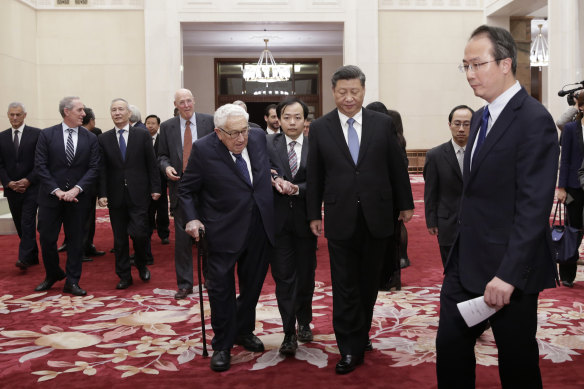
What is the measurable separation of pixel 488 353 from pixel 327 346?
3.16ft

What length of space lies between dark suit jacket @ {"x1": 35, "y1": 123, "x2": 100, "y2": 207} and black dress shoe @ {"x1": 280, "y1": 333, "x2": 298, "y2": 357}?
2.65 m

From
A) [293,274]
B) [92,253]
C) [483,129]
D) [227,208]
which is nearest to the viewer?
[483,129]

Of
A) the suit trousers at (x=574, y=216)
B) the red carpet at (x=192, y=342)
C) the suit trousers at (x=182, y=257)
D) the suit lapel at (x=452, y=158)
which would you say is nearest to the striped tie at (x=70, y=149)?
the suit trousers at (x=182, y=257)

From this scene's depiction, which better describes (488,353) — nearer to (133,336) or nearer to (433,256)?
(133,336)

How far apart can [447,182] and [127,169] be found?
9.98 feet

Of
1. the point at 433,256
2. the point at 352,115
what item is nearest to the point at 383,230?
the point at 352,115

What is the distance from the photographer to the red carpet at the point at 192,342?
346 cm

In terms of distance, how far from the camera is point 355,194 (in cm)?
358

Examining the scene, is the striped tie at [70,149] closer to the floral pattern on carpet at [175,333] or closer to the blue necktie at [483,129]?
the floral pattern on carpet at [175,333]

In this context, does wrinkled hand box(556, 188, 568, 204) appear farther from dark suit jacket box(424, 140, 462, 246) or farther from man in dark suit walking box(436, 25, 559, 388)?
man in dark suit walking box(436, 25, 559, 388)

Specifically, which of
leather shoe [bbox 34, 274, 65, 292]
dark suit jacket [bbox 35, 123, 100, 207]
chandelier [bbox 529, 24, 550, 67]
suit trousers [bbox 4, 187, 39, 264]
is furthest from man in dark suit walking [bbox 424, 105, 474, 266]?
chandelier [bbox 529, 24, 550, 67]

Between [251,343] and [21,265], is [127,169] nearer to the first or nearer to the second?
[21,265]

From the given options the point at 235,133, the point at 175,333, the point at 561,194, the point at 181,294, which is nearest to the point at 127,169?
the point at 181,294

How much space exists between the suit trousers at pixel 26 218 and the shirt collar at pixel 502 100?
551cm
